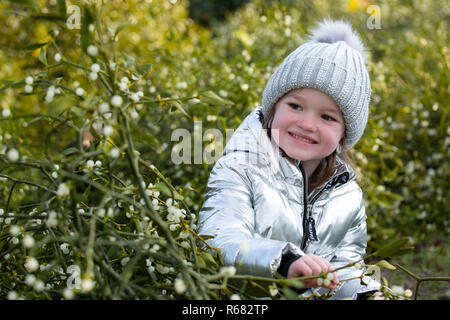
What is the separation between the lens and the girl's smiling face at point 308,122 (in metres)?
1.43

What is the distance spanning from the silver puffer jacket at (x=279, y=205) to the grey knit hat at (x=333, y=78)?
0.44 ft

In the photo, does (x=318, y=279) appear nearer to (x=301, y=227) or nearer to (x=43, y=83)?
(x=301, y=227)

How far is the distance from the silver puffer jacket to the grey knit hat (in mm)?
134

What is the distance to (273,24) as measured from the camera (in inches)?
100

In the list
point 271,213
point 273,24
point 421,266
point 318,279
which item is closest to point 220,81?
point 273,24

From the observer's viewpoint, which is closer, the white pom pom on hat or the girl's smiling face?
the girl's smiling face

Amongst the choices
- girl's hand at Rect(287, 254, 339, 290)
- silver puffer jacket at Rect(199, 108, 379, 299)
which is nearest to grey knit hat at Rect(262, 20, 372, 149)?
silver puffer jacket at Rect(199, 108, 379, 299)

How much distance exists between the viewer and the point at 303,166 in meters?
1.57

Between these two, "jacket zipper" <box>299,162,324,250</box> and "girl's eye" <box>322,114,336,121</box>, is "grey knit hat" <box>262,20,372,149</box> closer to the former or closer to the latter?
"girl's eye" <box>322,114,336,121</box>

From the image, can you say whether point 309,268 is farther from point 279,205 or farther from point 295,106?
point 295,106

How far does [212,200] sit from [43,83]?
57cm

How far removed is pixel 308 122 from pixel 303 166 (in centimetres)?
20

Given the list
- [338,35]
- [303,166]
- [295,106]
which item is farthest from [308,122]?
[338,35]

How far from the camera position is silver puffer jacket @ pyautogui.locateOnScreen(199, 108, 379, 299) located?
1.35 metres
